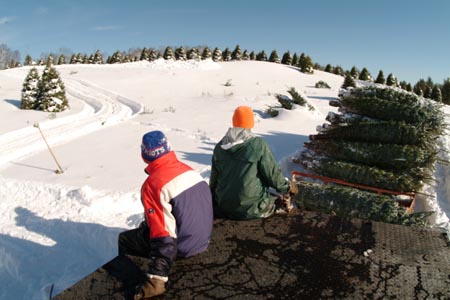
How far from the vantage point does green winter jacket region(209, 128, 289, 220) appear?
11.7 ft

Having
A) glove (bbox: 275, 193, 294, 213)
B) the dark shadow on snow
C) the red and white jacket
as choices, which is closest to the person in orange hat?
glove (bbox: 275, 193, 294, 213)

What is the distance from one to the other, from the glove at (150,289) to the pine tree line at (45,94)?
16109 mm

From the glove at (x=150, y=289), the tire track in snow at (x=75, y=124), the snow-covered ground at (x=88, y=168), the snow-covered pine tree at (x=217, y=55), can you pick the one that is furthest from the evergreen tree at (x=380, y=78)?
the glove at (x=150, y=289)

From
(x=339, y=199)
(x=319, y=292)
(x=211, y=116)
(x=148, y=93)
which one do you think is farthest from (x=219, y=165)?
(x=148, y=93)

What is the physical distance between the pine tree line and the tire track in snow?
1.21m

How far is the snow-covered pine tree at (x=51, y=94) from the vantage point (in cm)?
1633

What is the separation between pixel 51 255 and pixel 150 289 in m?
3.35

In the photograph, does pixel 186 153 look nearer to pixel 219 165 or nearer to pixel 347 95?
pixel 347 95

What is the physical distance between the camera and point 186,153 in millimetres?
8695

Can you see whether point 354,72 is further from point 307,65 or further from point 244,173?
point 244,173

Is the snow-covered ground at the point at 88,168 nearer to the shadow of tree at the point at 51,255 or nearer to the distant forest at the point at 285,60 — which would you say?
the shadow of tree at the point at 51,255

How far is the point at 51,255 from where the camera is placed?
4.98 meters

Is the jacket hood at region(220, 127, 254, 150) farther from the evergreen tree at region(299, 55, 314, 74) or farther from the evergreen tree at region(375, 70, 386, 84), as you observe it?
the evergreen tree at region(375, 70, 386, 84)

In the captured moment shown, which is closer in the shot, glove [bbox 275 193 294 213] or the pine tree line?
glove [bbox 275 193 294 213]
